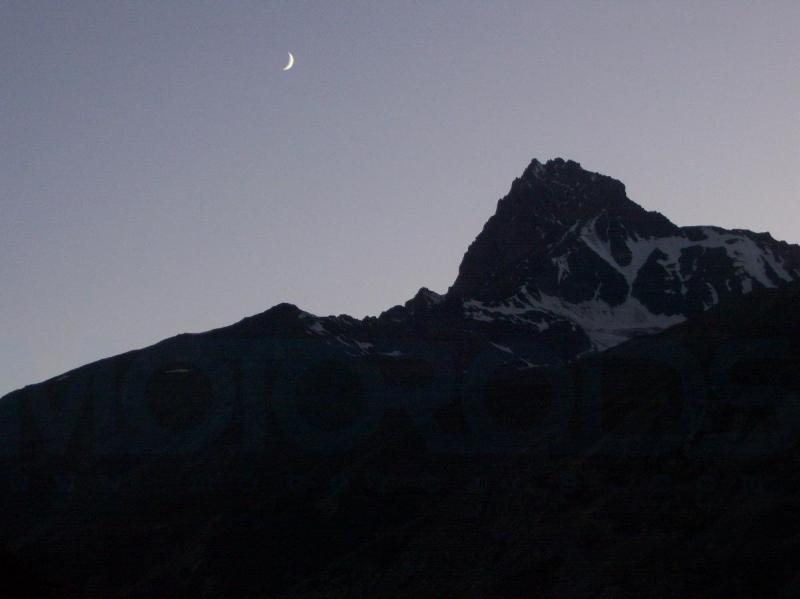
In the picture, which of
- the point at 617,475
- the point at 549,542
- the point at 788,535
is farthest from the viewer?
the point at 617,475

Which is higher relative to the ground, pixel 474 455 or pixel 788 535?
pixel 474 455

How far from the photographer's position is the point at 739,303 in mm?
137000

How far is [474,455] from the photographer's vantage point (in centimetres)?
13975

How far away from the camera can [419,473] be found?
139m

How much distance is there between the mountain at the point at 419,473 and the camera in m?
86.8

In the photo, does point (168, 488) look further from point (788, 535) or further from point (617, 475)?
point (788, 535)

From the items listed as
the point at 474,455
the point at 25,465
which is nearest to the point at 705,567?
the point at 474,455

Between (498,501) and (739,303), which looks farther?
(739,303)

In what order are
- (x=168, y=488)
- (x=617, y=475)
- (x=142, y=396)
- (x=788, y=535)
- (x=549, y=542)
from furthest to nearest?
(x=142, y=396)
(x=168, y=488)
(x=617, y=475)
(x=549, y=542)
(x=788, y=535)

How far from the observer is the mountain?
86750 millimetres

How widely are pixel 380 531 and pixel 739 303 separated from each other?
52044mm

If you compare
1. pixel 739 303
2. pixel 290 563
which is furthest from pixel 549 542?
pixel 739 303

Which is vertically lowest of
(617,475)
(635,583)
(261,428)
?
(635,583)

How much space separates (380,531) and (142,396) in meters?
81.0
